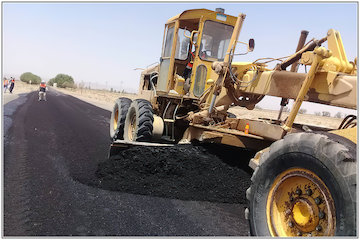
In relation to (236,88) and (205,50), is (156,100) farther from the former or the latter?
(236,88)

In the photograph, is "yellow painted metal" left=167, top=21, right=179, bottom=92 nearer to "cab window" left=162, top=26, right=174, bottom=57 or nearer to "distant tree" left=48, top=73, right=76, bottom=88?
"cab window" left=162, top=26, right=174, bottom=57

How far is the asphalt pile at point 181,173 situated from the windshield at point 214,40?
2.38m

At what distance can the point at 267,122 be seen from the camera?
5.66 meters

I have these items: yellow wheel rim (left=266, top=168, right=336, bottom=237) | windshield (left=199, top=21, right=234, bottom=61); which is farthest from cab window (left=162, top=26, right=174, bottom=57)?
yellow wheel rim (left=266, top=168, right=336, bottom=237)

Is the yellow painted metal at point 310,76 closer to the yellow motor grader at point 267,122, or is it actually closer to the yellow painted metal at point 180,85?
the yellow motor grader at point 267,122

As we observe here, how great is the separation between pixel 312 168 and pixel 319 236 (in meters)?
0.59

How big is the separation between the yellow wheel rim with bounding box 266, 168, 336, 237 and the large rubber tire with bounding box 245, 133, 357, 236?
3 cm

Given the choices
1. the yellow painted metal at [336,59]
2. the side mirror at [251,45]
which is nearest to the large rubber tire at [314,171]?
the yellow painted metal at [336,59]

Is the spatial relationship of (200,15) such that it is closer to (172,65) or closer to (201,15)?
(201,15)

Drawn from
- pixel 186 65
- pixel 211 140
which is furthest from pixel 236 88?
pixel 186 65

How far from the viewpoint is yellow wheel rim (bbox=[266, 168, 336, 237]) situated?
2871mm

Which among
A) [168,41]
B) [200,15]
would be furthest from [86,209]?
[168,41]

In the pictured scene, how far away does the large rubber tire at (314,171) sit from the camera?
258cm

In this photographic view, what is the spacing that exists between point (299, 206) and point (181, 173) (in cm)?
253
